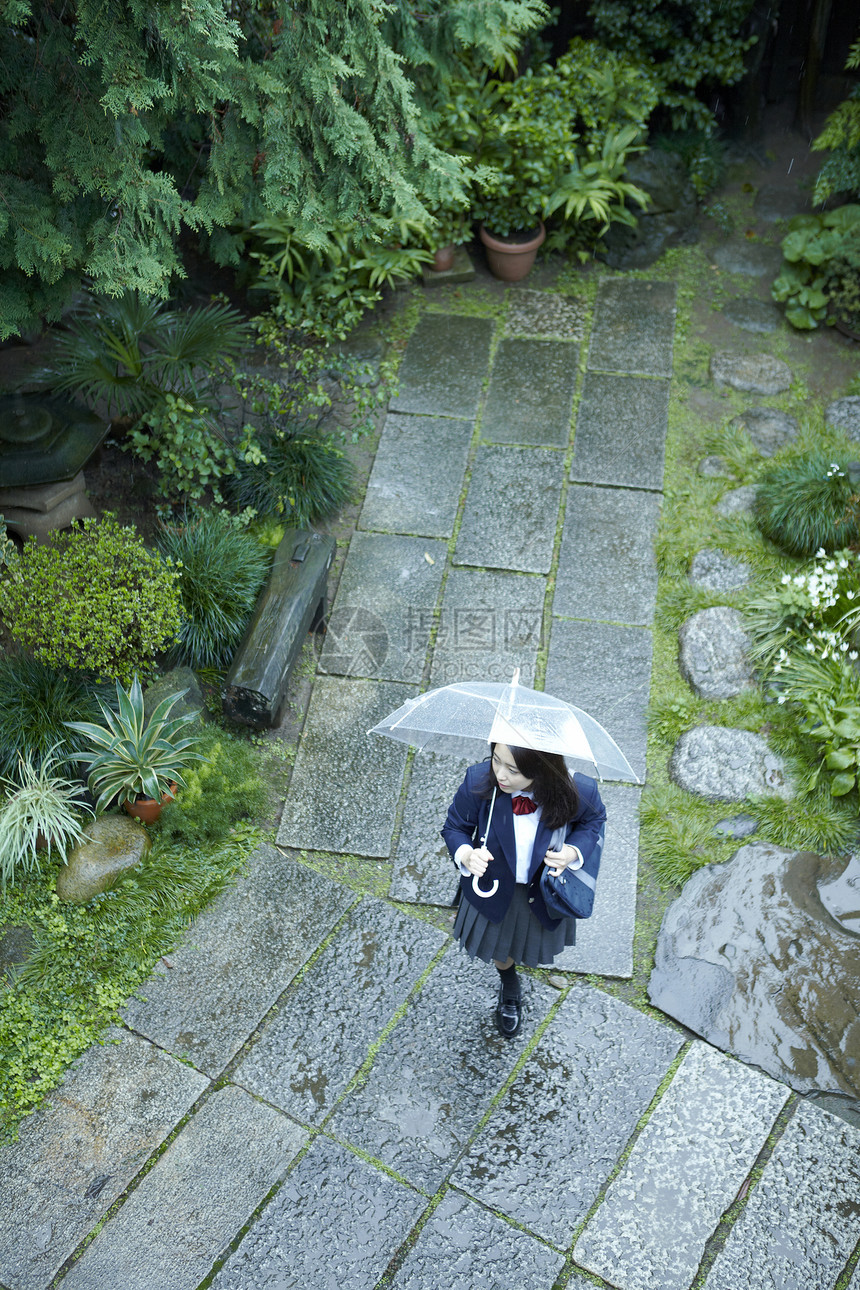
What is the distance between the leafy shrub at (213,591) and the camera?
4863 mm

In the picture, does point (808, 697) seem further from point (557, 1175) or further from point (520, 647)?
point (557, 1175)

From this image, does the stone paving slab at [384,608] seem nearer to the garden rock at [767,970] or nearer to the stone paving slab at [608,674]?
the stone paving slab at [608,674]

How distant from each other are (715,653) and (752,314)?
9.76 feet

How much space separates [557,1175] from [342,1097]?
2.68ft

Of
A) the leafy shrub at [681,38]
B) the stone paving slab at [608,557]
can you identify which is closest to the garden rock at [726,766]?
the stone paving slab at [608,557]

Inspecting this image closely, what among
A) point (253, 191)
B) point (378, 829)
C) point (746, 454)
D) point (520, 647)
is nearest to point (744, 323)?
point (746, 454)

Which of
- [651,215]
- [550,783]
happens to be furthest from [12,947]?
[651,215]

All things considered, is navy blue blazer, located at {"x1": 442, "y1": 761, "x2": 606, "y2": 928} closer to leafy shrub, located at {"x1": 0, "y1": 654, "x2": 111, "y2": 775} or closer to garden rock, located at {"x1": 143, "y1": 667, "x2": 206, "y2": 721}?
garden rock, located at {"x1": 143, "y1": 667, "x2": 206, "y2": 721}

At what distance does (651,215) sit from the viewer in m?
7.04

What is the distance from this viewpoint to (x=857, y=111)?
6309 millimetres

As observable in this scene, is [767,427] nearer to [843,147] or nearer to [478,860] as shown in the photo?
[843,147]

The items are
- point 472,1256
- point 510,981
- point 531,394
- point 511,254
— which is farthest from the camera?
point 511,254

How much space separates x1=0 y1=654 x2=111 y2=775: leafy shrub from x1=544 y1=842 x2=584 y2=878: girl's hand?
2.32 m

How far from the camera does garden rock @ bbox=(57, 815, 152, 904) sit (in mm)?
4160
